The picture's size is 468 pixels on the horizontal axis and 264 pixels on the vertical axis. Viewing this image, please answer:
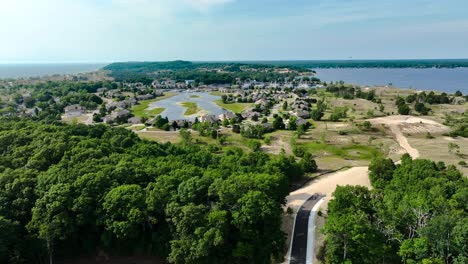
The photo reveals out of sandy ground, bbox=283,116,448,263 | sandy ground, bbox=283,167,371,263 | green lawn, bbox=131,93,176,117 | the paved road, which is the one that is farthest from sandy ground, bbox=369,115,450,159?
green lawn, bbox=131,93,176,117

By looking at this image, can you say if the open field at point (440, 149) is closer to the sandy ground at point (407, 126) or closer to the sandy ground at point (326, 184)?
the sandy ground at point (407, 126)

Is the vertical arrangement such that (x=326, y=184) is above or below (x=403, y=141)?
below

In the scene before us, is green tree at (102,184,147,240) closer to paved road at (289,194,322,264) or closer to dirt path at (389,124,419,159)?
paved road at (289,194,322,264)

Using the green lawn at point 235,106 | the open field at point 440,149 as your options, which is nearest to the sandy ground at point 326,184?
the open field at point 440,149

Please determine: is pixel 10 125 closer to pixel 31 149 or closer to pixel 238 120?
pixel 31 149

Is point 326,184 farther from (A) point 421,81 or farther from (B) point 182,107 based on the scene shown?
(A) point 421,81

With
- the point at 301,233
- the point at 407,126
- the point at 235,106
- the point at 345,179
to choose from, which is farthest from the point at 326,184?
the point at 235,106

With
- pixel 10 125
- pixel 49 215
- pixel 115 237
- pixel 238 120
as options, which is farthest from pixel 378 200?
pixel 238 120
